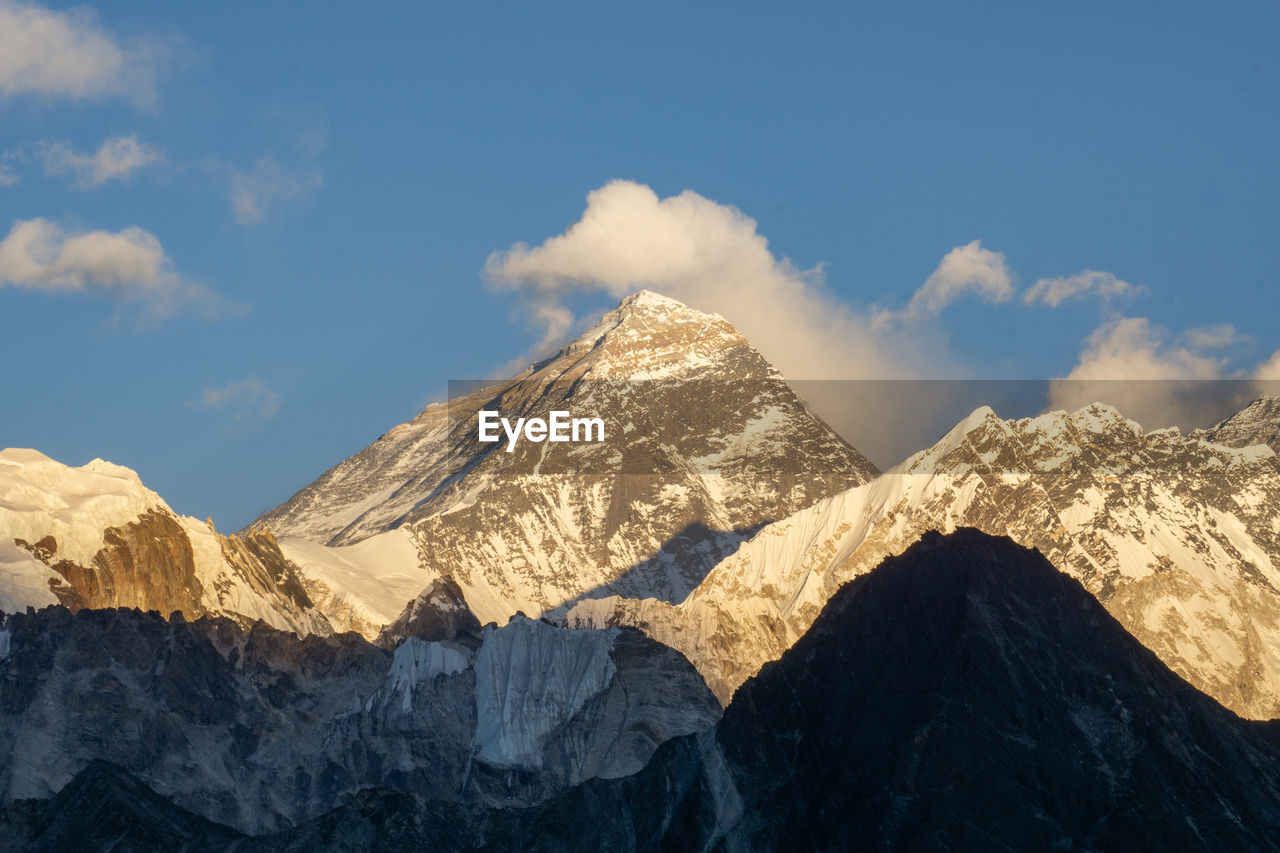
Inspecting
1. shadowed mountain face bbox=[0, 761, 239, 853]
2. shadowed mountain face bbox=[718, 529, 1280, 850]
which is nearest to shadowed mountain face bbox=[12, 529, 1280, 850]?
shadowed mountain face bbox=[718, 529, 1280, 850]

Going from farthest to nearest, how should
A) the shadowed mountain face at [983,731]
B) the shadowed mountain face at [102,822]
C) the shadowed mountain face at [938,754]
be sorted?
the shadowed mountain face at [102,822], the shadowed mountain face at [938,754], the shadowed mountain face at [983,731]

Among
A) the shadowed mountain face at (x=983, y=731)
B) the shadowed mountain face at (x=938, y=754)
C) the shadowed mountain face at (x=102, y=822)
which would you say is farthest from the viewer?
the shadowed mountain face at (x=102, y=822)

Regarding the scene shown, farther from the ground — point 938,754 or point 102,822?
point 102,822

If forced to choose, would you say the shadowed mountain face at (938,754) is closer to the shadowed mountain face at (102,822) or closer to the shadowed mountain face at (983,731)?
the shadowed mountain face at (983,731)

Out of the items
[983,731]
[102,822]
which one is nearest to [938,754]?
[983,731]

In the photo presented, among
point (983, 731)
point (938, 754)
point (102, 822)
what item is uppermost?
point (102, 822)

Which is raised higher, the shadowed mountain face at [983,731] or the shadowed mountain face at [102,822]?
the shadowed mountain face at [102,822]

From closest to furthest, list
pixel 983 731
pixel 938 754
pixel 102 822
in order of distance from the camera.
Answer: pixel 938 754 → pixel 983 731 → pixel 102 822

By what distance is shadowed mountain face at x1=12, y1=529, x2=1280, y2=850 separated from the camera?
147 metres

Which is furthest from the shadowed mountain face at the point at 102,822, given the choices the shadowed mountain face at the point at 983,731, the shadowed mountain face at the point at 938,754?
the shadowed mountain face at the point at 983,731

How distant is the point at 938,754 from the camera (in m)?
150

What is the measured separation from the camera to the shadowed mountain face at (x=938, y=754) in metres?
147

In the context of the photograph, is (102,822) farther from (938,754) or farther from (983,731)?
(983,731)

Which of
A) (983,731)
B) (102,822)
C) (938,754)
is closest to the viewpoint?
(938,754)
